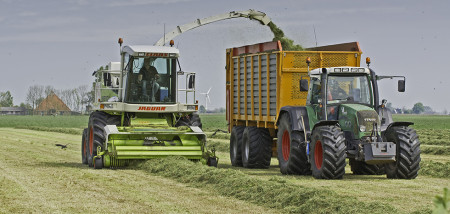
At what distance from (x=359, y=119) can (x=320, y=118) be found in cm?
104

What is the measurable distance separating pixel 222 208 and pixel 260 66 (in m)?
8.04

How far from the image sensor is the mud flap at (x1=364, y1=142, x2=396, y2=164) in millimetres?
12688

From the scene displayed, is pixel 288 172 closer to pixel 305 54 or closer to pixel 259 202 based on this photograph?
pixel 305 54

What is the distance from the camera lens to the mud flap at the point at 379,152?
12688 millimetres

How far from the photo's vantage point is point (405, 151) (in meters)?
13.0

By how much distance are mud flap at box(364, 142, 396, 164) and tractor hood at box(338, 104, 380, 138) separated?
45 centimetres

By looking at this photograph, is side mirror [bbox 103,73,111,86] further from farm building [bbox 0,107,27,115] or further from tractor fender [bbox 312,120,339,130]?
farm building [bbox 0,107,27,115]

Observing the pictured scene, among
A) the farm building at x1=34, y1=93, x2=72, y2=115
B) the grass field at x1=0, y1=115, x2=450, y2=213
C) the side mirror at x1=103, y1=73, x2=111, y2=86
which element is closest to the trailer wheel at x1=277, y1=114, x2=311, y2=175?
the grass field at x1=0, y1=115, x2=450, y2=213

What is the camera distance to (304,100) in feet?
52.0

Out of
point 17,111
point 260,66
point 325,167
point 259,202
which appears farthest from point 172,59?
point 17,111

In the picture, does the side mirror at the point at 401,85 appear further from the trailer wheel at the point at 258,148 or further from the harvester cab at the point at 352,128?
the trailer wheel at the point at 258,148

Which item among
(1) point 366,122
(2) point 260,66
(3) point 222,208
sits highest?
(2) point 260,66

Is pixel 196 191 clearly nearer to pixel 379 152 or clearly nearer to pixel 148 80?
pixel 379 152

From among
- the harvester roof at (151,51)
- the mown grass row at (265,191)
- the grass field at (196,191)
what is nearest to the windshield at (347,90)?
the grass field at (196,191)
